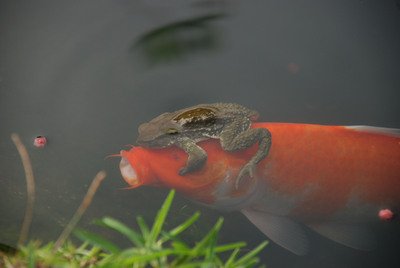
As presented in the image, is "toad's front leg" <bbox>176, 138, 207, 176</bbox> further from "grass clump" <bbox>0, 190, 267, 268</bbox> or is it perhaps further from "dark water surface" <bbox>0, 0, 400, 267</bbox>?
"grass clump" <bbox>0, 190, 267, 268</bbox>

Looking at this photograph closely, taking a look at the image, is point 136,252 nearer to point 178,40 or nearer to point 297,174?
point 297,174

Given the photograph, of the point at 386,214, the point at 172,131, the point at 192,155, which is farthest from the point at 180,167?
the point at 386,214

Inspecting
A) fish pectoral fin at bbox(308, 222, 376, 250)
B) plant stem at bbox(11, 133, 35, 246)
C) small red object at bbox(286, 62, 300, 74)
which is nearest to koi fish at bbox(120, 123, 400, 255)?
fish pectoral fin at bbox(308, 222, 376, 250)

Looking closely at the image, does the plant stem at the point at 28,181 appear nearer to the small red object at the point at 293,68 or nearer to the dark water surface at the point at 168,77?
the dark water surface at the point at 168,77

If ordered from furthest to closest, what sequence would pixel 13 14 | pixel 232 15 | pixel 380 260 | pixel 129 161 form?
pixel 232 15 < pixel 13 14 < pixel 380 260 < pixel 129 161

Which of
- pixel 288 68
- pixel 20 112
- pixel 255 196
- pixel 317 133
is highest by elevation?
pixel 288 68

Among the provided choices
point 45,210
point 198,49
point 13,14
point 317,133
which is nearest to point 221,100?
point 198,49

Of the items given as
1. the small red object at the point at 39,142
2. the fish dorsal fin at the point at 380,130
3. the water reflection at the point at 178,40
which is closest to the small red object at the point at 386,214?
the fish dorsal fin at the point at 380,130

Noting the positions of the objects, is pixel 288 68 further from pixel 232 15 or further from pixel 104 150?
pixel 104 150
